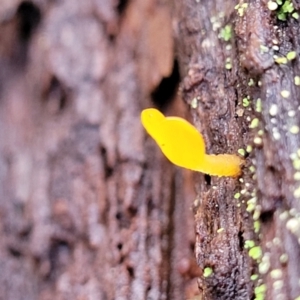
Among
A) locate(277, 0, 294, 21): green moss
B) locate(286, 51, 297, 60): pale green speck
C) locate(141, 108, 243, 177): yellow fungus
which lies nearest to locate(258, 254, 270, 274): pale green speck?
locate(141, 108, 243, 177): yellow fungus

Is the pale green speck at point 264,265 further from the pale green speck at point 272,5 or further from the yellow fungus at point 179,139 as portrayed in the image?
the pale green speck at point 272,5

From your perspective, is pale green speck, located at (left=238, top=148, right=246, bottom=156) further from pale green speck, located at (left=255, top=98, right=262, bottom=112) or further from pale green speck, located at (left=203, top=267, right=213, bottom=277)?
pale green speck, located at (left=203, top=267, right=213, bottom=277)

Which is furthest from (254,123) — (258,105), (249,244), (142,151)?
(142,151)

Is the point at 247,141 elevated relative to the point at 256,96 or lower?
lower

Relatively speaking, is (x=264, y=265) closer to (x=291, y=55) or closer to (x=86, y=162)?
(x=291, y=55)

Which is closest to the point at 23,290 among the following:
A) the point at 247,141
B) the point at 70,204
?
the point at 70,204

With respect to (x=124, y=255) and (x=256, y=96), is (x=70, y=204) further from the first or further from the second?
(x=256, y=96)

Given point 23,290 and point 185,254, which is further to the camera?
point 23,290
